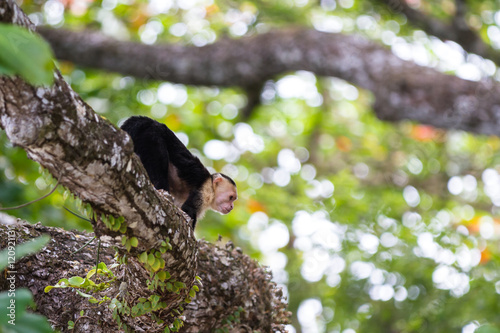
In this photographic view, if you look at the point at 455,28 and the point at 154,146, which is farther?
the point at 455,28

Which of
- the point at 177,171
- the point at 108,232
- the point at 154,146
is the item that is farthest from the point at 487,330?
the point at 177,171

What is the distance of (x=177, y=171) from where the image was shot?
364cm

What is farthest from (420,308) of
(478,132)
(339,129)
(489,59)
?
(339,129)

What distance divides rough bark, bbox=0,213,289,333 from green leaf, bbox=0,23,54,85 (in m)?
1.74

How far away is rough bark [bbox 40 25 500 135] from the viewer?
454 centimetres

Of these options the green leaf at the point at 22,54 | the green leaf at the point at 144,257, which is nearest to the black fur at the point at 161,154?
the green leaf at the point at 144,257

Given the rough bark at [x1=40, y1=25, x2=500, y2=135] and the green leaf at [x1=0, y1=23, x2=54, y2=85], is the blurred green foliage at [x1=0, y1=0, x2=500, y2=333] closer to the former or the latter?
the rough bark at [x1=40, y1=25, x2=500, y2=135]

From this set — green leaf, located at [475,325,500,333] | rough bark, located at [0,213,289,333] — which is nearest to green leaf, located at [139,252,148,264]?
rough bark, located at [0,213,289,333]

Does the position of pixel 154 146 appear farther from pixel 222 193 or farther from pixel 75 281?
pixel 75 281

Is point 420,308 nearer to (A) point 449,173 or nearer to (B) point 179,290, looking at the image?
(A) point 449,173

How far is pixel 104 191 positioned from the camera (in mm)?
1992

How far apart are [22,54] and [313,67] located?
14.9 feet

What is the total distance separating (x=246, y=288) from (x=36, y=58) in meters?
2.72

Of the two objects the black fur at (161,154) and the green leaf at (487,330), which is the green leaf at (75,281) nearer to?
the black fur at (161,154)
